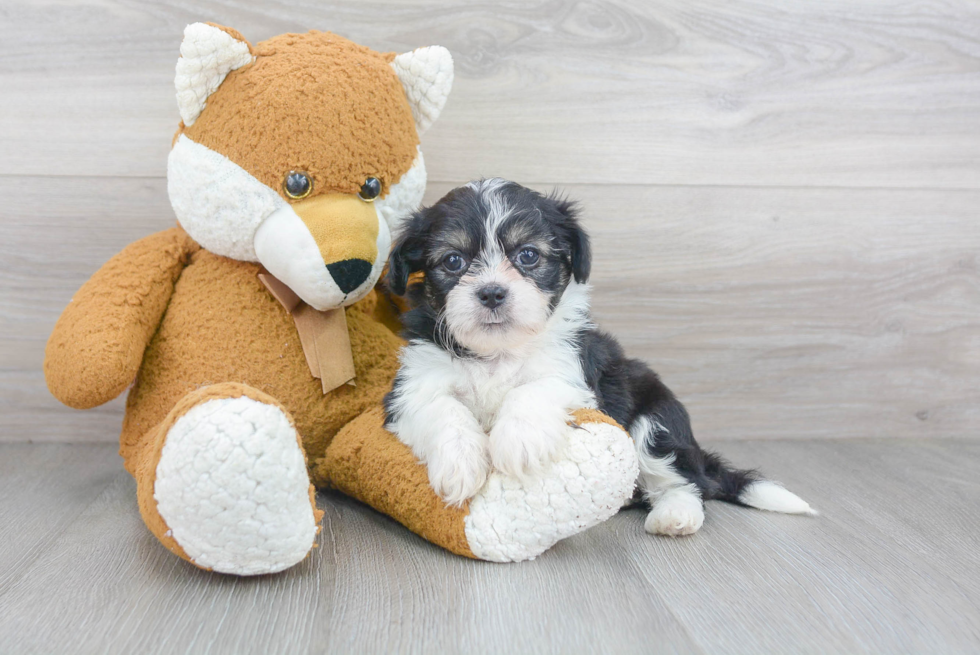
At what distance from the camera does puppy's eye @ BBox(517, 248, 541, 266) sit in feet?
5.80

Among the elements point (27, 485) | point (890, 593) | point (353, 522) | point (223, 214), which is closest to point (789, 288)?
point (890, 593)

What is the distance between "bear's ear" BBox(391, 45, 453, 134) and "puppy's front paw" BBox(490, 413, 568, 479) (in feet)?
3.01

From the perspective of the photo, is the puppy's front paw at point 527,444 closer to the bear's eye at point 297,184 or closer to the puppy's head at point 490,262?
the puppy's head at point 490,262

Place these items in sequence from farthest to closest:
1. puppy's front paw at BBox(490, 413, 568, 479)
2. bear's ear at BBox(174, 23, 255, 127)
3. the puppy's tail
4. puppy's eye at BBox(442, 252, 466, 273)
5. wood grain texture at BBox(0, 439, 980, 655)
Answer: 1. the puppy's tail
2. puppy's eye at BBox(442, 252, 466, 273)
3. bear's ear at BBox(174, 23, 255, 127)
4. puppy's front paw at BBox(490, 413, 568, 479)
5. wood grain texture at BBox(0, 439, 980, 655)

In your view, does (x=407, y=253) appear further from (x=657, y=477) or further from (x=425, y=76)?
(x=657, y=477)

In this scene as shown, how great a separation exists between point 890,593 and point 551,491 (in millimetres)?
744

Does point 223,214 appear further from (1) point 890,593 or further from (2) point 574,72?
(1) point 890,593

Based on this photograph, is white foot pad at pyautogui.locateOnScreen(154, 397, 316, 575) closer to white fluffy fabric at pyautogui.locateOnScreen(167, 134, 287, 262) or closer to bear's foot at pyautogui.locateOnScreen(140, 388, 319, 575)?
bear's foot at pyautogui.locateOnScreen(140, 388, 319, 575)

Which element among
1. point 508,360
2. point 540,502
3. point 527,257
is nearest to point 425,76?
point 527,257

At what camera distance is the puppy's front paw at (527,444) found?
1530 millimetres

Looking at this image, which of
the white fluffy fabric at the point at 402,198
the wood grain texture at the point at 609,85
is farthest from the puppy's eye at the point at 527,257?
the wood grain texture at the point at 609,85

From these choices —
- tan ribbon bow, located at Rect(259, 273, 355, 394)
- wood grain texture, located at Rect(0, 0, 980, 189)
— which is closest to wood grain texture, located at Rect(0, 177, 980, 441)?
wood grain texture, located at Rect(0, 0, 980, 189)

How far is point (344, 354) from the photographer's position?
1.94 m

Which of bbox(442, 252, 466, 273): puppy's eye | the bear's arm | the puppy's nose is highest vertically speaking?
the puppy's nose
